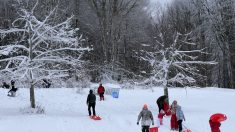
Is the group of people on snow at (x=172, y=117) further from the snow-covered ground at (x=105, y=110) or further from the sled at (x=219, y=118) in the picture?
the snow-covered ground at (x=105, y=110)

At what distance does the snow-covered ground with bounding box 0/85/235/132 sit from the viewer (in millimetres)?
20234

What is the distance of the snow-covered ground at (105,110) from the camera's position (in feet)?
66.4

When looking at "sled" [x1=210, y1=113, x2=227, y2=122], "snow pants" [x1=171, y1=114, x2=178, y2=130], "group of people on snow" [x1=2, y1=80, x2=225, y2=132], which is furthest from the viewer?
"snow pants" [x1=171, y1=114, x2=178, y2=130]

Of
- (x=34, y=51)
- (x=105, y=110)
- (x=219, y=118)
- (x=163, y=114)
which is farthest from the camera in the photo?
(x=105, y=110)

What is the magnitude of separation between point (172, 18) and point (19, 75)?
36446 millimetres

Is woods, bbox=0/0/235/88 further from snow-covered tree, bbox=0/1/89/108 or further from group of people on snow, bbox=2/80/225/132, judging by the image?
group of people on snow, bbox=2/80/225/132

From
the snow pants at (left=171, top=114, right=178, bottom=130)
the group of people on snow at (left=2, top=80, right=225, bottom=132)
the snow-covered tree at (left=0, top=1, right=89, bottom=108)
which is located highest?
the snow-covered tree at (left=0, top=1, right=89, bottom=108)

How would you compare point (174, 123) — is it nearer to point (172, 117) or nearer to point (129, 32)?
point (172, 117)

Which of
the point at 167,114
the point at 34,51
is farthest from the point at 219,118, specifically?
the point at 34,51

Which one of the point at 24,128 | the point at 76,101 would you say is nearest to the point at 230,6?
the point at 76,101

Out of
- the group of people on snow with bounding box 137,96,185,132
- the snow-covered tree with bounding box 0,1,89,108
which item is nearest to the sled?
the group of people on snow with bounding box 137,96,185,132

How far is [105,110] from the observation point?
26516 millimetres

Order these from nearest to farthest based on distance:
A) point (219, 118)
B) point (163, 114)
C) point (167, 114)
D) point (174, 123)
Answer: point (219, 118), point (174, 123), point (163, 114), point (167, 114)

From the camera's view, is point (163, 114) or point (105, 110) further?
point (105, 110)
